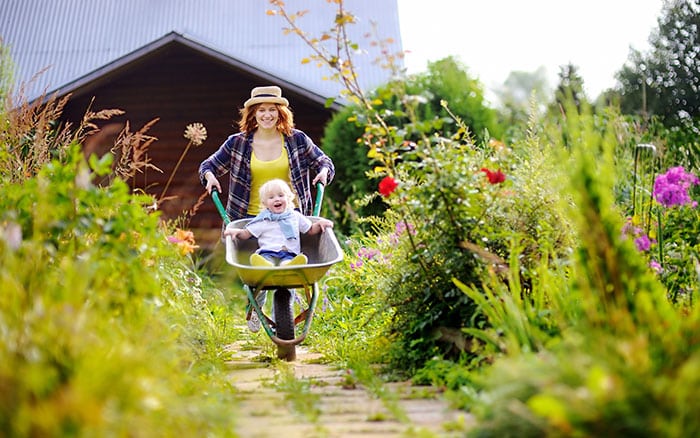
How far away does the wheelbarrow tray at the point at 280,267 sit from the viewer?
12.8 ft

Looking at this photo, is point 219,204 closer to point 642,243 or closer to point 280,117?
point 280,117

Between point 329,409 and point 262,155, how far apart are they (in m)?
2.69

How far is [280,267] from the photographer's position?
153 inches

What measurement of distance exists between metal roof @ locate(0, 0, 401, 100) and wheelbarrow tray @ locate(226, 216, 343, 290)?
6.77 meters

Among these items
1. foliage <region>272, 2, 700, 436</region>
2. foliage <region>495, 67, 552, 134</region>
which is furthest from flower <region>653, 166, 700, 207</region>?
foliage <region>495, 67, 552, 134</region>

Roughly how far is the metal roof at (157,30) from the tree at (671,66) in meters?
10.8

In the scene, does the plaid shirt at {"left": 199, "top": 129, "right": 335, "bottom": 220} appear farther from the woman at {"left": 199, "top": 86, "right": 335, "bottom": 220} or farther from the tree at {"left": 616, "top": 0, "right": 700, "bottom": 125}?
the tree at {"left": 616, "top": 0, "right": 700, "bottom": 125}

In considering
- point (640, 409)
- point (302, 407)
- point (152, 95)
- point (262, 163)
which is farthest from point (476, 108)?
point (640, 409)

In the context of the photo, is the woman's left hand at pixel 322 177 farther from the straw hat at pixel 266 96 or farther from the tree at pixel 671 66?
the tree at pixel 671 66

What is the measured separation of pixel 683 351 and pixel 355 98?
216cm

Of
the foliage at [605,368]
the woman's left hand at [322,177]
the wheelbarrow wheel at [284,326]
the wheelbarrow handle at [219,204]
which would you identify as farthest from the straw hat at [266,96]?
the foliage at [605,368]

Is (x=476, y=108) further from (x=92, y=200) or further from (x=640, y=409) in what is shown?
(x=640, y=409)

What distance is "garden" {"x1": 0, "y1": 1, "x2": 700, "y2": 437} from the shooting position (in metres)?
1.75

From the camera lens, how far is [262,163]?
201 inches
